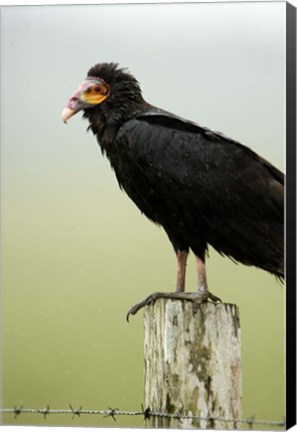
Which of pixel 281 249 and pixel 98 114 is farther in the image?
pixel 98 114

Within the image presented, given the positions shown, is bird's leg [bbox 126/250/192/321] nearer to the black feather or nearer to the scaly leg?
the scaly leg

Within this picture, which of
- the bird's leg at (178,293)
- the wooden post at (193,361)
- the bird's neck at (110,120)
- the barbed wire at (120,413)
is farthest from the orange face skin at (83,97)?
the barbed wire at (120,413)

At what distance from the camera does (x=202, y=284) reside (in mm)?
5820

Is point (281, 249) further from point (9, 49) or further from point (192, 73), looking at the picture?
point (9, 49)

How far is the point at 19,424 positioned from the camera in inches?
239

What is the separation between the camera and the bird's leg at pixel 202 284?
223 inches

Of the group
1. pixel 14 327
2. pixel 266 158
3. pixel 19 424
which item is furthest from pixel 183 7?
pixel 19 424

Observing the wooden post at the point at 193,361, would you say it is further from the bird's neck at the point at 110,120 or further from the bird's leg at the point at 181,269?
the bird's neck at the point at 110,120

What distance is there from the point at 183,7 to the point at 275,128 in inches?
35.3

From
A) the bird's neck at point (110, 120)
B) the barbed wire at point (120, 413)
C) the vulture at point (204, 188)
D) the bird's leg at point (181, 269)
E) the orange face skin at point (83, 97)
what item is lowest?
the barbed wire at point (120, 413)

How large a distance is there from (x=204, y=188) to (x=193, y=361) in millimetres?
1222

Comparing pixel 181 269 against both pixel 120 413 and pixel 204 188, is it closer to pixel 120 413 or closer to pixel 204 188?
pixel 204 188

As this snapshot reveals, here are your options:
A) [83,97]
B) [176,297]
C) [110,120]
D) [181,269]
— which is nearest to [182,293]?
[176,297]

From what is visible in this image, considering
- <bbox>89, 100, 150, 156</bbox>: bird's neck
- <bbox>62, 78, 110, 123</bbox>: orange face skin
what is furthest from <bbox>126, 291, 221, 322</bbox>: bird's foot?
<bbox>62, 78, 110, 123</bbox>: orange face skin
